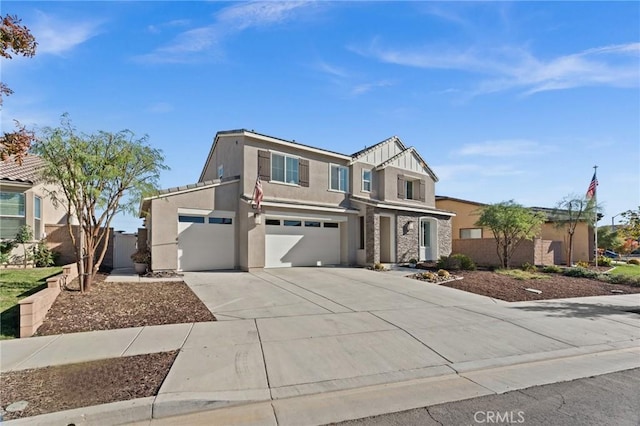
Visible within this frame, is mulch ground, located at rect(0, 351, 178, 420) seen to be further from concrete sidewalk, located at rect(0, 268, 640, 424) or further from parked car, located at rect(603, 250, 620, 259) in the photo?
parked car, located at rect(603, 250, 620, 259)

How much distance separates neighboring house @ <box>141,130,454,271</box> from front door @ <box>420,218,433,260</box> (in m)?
0.06

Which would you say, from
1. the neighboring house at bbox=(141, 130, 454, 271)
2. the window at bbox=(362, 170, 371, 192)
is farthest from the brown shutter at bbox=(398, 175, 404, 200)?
the window at bbox=(362, 170, 371, 192)

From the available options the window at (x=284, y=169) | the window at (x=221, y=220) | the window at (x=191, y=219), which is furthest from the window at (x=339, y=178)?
the window at (x=191, y=219)

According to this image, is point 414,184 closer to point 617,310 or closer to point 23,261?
point 617,310

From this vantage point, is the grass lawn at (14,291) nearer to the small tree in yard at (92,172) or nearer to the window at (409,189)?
the small tree in yard at (92,172)

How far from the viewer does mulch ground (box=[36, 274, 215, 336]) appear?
7402 millimetres

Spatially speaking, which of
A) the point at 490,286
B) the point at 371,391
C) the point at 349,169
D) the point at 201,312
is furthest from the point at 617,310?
the point at 349,169

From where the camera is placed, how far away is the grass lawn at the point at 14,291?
23.1 ft

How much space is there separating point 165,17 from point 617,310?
14680 mm

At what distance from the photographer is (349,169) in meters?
20.6

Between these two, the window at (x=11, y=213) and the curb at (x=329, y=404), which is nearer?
the curb at (x=329, y=404)

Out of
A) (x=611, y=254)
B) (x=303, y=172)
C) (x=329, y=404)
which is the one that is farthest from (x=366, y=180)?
(x=611, y=254)

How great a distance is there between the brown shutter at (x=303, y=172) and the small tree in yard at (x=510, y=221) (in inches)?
381

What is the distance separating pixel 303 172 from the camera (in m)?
18.5
